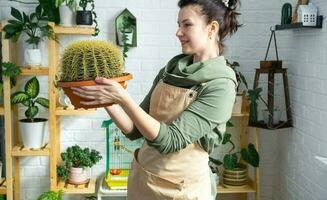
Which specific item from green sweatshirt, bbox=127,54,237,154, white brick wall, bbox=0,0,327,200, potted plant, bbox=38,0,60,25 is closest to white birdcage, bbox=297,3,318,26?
white brick wall, bbox=0,0,327,200

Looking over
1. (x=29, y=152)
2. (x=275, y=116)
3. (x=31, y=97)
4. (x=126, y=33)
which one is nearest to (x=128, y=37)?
(x=126, y=33)

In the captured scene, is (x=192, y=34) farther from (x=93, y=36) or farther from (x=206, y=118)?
(x=93, y=36)

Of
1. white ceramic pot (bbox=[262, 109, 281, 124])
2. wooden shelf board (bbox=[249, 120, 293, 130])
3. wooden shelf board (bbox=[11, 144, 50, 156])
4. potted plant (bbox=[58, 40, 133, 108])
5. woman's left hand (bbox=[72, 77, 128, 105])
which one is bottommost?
wooden shelf board (bbox=[11, 144, 50, 156])

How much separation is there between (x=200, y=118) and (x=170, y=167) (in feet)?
0.88

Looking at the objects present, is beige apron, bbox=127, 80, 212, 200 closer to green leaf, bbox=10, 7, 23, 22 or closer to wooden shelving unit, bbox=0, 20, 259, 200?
wooden shelving unit, bbox=0, 20, 259, 200

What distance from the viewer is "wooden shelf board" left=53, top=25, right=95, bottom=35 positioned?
107 inches

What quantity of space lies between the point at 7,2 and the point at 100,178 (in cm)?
135

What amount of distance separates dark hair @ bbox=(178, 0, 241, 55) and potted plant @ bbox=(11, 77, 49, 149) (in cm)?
159

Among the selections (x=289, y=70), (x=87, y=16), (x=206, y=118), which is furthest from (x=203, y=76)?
(x=289, y=70)

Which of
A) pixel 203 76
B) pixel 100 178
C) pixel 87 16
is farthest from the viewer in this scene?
pixel 100 178

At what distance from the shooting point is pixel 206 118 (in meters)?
1.32

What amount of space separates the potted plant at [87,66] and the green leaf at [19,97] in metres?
1.61

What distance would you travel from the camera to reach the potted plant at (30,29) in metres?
2.67

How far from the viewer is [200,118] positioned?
1.31 meters
